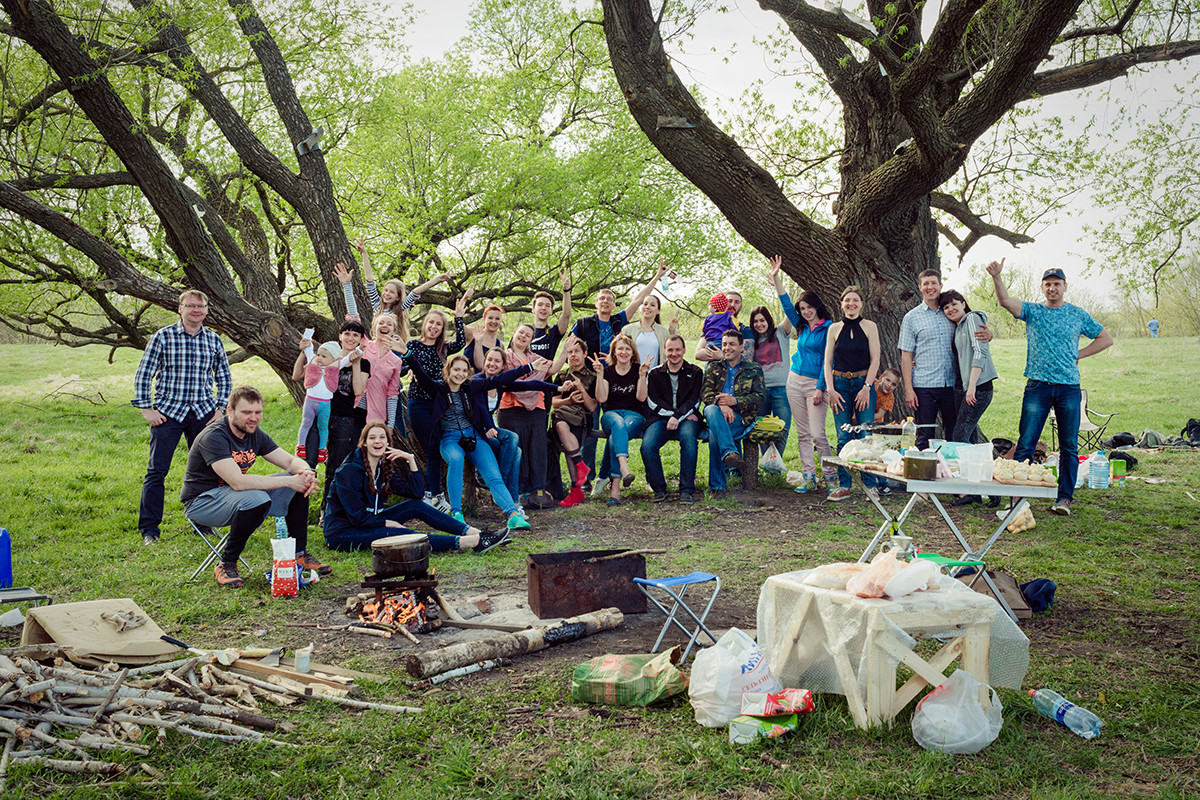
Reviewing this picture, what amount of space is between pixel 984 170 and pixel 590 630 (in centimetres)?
911

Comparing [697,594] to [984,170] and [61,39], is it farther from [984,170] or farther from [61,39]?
[984,170]

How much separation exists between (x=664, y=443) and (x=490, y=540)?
239 cm

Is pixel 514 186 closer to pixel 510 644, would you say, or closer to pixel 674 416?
pixel 674 416

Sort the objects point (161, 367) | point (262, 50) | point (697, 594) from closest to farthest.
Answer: point (697, 594) < point (161, 367) < point (262, 50)

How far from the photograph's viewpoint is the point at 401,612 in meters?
4.63

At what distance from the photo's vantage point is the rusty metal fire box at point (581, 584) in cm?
468

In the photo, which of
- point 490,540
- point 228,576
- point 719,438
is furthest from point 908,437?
point 228,576

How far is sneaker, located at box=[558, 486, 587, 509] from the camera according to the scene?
791 cm

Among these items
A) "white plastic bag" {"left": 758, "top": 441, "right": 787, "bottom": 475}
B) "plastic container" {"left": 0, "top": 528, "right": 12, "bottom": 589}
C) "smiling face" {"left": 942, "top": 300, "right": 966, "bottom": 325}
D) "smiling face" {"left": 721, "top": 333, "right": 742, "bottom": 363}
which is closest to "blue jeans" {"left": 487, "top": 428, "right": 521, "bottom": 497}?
"smiling face" {"left": 721, "top": 333, "right": 742, "bottom": 363}

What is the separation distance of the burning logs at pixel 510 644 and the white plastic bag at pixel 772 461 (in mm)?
4364

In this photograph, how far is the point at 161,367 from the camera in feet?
21.8

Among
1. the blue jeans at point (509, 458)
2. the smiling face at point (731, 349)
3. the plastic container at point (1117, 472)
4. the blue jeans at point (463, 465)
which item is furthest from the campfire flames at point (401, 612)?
the plastic container at point (1117, 472)

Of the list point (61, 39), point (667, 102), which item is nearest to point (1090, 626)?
point (667, 102)

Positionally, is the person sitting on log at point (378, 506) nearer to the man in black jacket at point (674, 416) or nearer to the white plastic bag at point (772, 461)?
the man in black jacket at point (674, 416)
